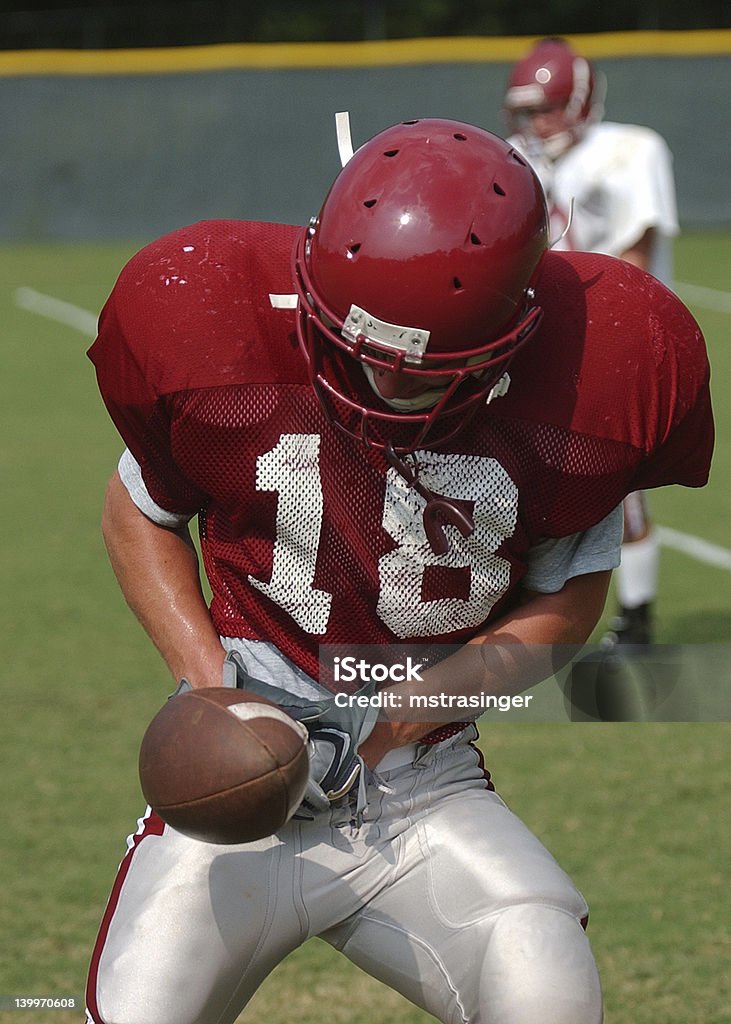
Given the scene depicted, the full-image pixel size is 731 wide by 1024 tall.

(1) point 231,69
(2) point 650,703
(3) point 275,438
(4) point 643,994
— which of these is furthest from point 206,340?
(1) point 231,69

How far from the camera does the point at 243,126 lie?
20.2m

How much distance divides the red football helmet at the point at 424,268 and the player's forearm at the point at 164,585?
425 mm

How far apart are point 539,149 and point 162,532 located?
3.89 metres

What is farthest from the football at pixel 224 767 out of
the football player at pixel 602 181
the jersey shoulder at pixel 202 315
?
the football player at pixel 602 181

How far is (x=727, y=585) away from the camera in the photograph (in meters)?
6.55

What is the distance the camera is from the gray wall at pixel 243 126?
792 inches

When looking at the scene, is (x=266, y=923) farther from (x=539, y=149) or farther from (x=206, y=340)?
(x=539, y=149)

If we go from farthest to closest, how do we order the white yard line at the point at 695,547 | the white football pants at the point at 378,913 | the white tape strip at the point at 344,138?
1. the white yard line at the point at 695,547
2. the white tape strip at the point at 344,138
3. the white football pants at the point at 378,913

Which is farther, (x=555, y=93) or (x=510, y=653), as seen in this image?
(x=555, y=93)

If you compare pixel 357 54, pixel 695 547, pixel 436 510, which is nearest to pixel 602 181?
pixel 695 547

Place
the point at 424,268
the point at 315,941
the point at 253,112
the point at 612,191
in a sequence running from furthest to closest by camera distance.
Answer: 1. the point at 253,112
2. the point at 612,191
3. the point at 315,941
4. the point at 424,268

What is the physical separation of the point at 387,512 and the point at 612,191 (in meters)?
3.72

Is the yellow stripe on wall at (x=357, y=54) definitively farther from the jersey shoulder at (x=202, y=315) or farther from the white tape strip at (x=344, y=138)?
the jersey shoulder at (x=202, y=315)
